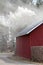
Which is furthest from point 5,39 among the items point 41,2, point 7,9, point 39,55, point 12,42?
point 39,55

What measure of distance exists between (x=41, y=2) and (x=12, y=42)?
1892 centimetres

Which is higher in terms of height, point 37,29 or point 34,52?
point 37,29

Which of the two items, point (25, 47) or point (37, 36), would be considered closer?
point (37, 36)

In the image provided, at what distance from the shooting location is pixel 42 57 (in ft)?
73.8

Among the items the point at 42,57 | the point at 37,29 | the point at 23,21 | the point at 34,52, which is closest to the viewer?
the point at 42,57

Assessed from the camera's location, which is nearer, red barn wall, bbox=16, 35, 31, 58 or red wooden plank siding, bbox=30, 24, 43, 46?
red wooden plank siding, bbox=30, 24, 43, 46

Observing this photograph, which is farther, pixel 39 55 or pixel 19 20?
pixel 19 20

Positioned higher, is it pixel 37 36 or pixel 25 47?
pixel 37 36

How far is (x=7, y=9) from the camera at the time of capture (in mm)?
55781

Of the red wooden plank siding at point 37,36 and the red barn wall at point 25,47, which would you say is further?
the red barn wall at point 25,47

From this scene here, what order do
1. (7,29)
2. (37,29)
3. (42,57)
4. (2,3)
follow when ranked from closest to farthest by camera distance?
(42,57), (37,29), (7,29), (2,3)

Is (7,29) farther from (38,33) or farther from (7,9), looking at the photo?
(38,33)

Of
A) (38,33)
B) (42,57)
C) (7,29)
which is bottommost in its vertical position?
(42,57)

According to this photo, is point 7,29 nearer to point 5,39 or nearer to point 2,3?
point 5,39
